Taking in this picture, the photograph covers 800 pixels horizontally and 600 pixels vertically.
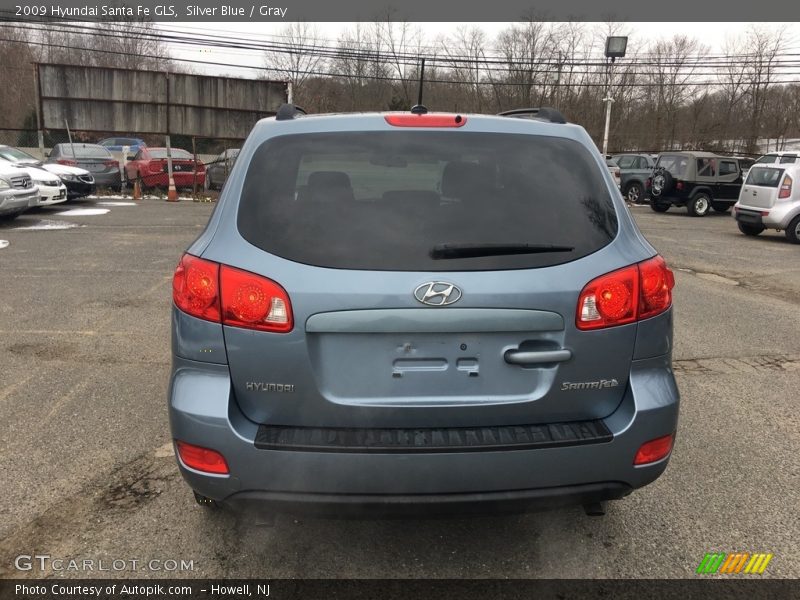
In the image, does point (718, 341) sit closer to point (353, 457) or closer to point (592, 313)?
point (592, 313)

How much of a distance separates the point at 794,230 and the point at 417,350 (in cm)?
1388

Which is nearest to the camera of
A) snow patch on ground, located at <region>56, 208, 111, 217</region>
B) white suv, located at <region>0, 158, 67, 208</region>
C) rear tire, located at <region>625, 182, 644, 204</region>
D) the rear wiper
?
the rear wiper

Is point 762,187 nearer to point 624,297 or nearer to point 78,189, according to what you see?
point 624,297

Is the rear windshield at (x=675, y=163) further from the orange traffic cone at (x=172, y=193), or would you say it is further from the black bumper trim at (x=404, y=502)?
the black bumper trim at (x=404, y=502)

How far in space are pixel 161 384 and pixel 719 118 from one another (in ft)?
161

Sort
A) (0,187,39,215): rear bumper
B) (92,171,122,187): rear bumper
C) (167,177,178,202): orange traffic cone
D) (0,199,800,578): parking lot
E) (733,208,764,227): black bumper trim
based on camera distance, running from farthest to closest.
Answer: (92,171,122,187): rear bumper, (167,177,178,202): orange traffic cone, (733,208,764,227): black bumper trim, (0,187,39,215): rear bumper, (0,199,800,578): parking lot

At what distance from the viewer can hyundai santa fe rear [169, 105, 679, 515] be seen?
203 cm

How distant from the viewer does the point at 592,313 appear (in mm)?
2123

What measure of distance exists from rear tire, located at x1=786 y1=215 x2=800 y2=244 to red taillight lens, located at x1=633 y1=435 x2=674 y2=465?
13136mm

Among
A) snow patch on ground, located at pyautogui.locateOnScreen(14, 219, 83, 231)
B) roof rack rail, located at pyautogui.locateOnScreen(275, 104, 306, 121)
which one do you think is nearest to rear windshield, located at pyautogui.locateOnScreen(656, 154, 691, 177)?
snow patch on ground, located at pyautogui.locateOnScreen(14, 219, 83, 231)

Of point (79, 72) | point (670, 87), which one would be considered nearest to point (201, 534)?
point (79, 72)

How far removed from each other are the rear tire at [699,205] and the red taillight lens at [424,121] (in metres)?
18.8

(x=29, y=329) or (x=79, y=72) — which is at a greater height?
(x=79, y=72)

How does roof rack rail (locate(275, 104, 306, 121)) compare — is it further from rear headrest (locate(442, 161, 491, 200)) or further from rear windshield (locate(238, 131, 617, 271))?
rear headrest (locate(442, 161, 491, 200))
